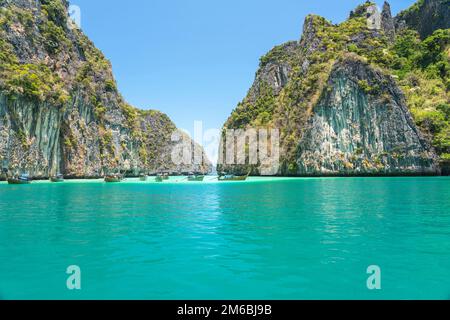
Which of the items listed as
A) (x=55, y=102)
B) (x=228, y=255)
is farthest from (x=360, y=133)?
(x=228, y=255)

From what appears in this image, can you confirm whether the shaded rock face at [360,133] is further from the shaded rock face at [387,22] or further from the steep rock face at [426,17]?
the shaded rock face at [387,22]

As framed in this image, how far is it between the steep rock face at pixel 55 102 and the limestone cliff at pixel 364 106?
162 feet

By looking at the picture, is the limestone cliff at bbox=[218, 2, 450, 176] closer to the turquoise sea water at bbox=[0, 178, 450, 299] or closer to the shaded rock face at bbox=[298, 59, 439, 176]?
the shaded rock face at bbox=[298, 59, 439, 176]

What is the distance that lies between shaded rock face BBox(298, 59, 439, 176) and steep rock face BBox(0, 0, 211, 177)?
60544 mm

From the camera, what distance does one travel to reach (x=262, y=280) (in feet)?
32.1

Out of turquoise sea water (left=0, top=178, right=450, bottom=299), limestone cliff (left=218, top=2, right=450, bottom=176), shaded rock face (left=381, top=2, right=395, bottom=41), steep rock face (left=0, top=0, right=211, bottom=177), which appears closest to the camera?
turquoise sea water (left=0, top=178, right=450, bottom=299)

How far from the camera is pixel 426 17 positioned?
113625mm

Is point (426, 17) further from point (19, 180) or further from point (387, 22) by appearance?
point (19, 180)

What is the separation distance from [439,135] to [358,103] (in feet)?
65.3

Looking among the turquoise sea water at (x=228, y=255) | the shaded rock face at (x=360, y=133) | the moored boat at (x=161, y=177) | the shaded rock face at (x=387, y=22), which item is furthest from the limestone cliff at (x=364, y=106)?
the turquoise sea water at (x=228, y=255)

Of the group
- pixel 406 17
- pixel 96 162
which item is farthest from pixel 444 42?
pixel 96 162

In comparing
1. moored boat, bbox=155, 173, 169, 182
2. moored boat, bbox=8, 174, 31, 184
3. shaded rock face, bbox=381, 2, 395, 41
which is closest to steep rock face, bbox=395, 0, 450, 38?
shaded rock face, bbox=381, 2, 395, 41

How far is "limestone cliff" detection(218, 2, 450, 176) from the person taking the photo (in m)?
82.0
